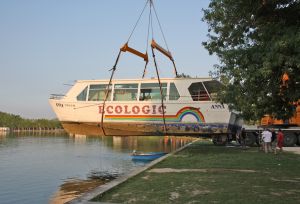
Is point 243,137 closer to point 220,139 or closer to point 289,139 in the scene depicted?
point 220,139

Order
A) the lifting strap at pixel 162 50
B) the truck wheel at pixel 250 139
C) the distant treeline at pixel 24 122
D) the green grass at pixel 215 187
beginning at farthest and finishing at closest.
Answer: the distant treeline at pixel 24 122 → the truck wheel at pixel 250 139 → the lifting strap at pixel 162 50 → the green grass at pixel 215 187

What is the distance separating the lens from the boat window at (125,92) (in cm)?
2442

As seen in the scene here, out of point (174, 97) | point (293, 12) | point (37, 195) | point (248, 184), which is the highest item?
point (293, 12)

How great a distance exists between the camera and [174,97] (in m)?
24.0

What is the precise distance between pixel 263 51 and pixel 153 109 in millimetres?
13103

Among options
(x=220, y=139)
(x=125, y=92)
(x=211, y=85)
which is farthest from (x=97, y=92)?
(x=220, y=139)

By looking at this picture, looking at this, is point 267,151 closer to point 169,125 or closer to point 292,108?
point 169,125

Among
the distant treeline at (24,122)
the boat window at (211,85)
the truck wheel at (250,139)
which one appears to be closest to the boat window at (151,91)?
the boat window at (211,85)

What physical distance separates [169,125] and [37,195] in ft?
33.7

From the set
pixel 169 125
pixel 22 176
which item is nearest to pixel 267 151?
pixel 169 125

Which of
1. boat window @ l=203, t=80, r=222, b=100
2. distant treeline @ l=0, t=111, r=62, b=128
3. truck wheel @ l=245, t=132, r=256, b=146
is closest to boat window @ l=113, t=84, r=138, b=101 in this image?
boat window @ l=203, t=80, r=222, b=100

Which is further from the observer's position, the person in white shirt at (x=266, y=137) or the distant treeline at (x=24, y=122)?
the distant treeline at (x=24, y=122)

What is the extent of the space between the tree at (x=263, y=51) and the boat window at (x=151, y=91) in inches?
369

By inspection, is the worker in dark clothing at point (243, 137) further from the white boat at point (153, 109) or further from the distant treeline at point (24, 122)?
the distant treeline at point (24, 122)
